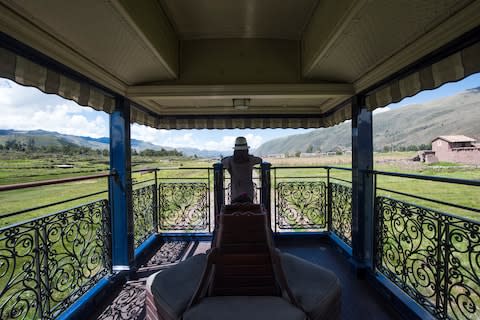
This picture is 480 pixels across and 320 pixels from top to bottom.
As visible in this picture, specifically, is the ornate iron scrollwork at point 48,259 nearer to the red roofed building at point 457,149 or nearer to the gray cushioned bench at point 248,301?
the gray cushioned bench at point 248,301

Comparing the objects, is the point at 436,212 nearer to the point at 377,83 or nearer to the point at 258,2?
the point at 377,83

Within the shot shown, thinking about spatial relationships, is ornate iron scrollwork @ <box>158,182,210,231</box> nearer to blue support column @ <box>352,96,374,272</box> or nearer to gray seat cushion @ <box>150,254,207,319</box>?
gray seat cushion @ <box>150,254,207,319</box>

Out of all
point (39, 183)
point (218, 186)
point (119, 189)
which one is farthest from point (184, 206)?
point (39, 183)

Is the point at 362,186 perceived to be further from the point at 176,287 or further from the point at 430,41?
the point at 176,287

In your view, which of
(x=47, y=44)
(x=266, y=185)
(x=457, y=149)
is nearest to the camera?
(x=47, y=44)

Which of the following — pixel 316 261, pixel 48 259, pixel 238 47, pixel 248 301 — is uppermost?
pixel 238 47

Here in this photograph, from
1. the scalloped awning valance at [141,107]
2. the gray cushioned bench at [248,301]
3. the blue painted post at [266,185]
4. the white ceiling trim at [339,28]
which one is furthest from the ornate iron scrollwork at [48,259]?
the white ceiling trim at [339,28]

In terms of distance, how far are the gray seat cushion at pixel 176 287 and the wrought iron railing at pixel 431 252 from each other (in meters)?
1.93

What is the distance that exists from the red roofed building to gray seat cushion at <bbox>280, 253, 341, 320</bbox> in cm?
312

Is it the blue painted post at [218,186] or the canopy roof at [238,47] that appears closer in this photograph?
the canopy roof at [238,47]

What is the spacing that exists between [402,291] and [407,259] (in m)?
0.31

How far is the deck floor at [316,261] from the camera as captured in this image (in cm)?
221

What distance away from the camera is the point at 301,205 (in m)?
4.34

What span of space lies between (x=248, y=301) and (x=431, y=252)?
1.62m
